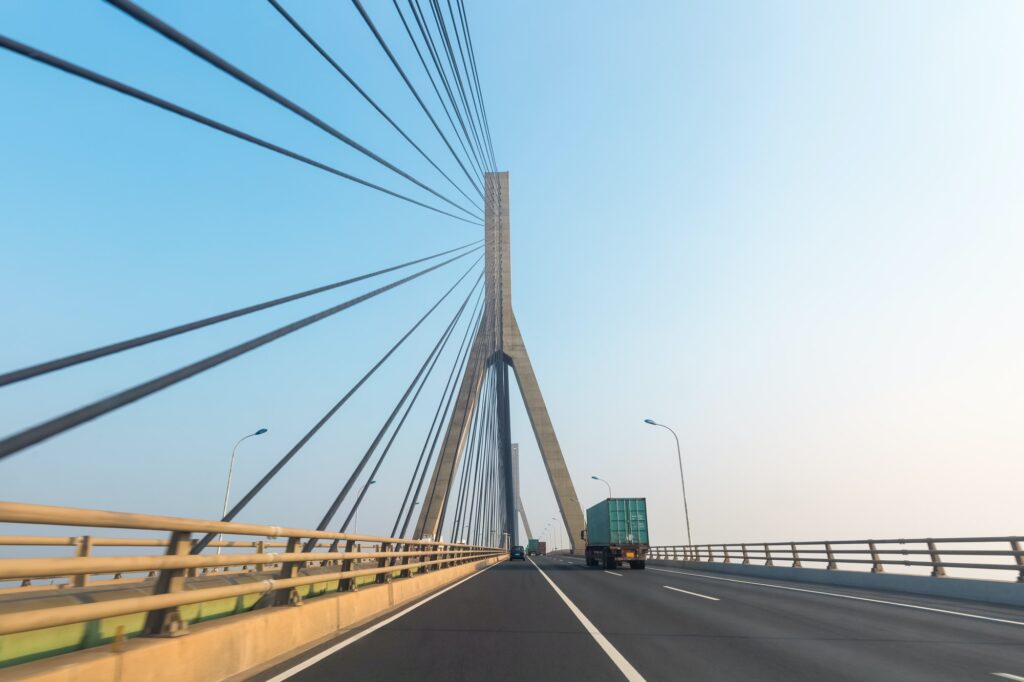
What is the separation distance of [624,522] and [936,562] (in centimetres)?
1987

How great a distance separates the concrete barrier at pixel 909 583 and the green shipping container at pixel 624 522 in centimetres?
988

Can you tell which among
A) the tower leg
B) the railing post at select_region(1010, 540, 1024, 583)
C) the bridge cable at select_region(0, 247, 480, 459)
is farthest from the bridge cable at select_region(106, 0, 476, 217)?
the tower leg

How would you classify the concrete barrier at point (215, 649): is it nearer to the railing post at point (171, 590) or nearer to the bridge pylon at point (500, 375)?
the railing post at point (171, 590)

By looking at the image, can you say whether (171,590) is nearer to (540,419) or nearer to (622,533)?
(622,533)

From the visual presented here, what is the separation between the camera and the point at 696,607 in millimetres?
10156

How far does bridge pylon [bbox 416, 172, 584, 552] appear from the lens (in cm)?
3316

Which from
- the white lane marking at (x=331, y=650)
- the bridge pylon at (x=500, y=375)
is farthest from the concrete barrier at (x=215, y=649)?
the bridge pylon at (x=500, y=375)

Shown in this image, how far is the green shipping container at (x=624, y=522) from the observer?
32.0 m

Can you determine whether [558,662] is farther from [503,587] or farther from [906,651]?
[503,587]

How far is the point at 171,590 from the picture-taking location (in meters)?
4.45

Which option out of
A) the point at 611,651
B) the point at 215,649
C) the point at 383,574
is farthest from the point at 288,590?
the point at 383,574

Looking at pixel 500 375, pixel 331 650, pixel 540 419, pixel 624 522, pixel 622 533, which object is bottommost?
pixel 331 650

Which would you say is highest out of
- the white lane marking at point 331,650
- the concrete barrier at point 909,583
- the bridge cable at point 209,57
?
the bridge cable at point 209,57

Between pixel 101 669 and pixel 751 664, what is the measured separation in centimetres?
512
